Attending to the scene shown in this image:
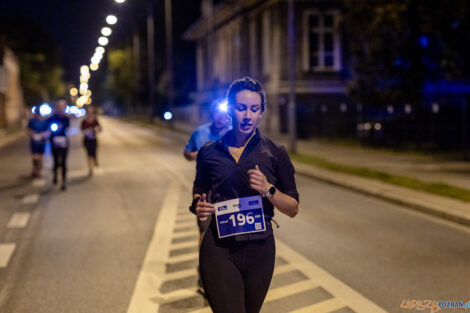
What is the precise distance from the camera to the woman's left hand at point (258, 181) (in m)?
3.28

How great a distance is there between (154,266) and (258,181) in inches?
167

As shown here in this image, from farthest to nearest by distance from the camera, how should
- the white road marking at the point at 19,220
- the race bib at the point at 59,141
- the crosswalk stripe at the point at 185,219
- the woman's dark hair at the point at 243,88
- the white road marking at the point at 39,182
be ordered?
1. the white road marking at the point at 39,182
2. the race bib at the point at 59,141
3. the crosswalk stripe at the point at 185,219
4. the white road marking at the point at 19,220
5. the woman's dark hair at the point at 243,88

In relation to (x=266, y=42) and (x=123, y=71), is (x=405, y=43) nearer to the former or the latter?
(x=266, y=42)

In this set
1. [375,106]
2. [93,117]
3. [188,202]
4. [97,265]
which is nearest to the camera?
[97,265]

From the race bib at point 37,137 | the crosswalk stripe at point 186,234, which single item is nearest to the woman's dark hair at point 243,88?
the crosswalk stripe at point 186,234

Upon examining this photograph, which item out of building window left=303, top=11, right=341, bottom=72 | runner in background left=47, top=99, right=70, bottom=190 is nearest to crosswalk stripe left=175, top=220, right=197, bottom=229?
runner in background left=47, top=99, right=70, bottom=190

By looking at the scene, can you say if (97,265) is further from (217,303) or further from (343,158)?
(343,158)

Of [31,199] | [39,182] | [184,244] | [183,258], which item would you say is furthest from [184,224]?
[39,182]

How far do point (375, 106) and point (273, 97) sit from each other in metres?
10.8

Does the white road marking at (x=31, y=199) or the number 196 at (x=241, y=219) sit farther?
the white road marking at (x=31, y=199)

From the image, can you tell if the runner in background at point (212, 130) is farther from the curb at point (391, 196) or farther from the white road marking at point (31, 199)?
the white road marking at point (31, 199)

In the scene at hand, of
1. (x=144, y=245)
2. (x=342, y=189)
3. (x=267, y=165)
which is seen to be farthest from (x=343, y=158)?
(x=267, y=165)

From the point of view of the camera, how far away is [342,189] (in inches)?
583

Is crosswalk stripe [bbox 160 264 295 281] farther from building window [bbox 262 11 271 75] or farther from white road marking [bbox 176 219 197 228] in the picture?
building window [bbox 262 11 271 75]
